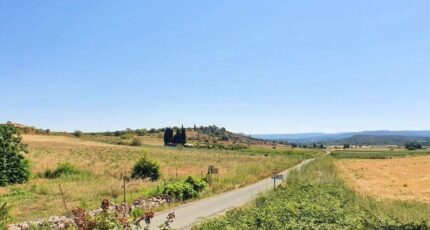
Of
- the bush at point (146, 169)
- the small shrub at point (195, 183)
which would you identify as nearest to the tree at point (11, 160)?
the bush at point (146, 169)

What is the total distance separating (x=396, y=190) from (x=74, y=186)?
117ft

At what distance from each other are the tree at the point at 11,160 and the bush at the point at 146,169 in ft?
28.0

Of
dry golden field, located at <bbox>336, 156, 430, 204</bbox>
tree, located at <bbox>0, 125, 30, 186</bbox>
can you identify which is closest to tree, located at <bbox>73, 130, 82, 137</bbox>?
dry golden field, located at <bbox>336, 156, 430, 204</bbox>

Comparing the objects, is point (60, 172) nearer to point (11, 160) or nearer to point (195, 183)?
point (11, 160)

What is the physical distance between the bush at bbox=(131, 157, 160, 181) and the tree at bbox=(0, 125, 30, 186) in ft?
28.0

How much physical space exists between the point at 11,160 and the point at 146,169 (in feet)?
34.0

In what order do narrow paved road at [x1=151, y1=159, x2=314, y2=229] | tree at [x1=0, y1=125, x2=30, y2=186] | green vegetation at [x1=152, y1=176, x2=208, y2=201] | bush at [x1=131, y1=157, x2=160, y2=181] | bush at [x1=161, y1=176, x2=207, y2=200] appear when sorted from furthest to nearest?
bush at [x1=131, y1=157, x2=160, y2=181]
tree at [x1=0, y1=125, x2=30, y2=186]
bush at [x1=161, y1=176, x2=207, y2=200]
green vegetation at [x1=152, y1=176, x2=208, y2=201]
narrow paved road at [x1=151, y1=159, x2=314, y2=229]

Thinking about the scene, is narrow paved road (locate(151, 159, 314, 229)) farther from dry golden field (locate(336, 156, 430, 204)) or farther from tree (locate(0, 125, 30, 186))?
dry golden field (locate(336, 156, 430, 204))

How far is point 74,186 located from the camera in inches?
1123

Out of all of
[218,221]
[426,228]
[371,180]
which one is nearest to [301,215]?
[218,221]

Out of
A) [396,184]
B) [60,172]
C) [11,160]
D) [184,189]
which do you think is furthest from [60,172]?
[396,184]

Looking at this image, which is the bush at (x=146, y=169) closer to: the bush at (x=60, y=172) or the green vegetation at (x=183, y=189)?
the bush at (x=60, y=172)

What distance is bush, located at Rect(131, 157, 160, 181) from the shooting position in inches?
1441

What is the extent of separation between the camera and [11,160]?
32750 millimetres
